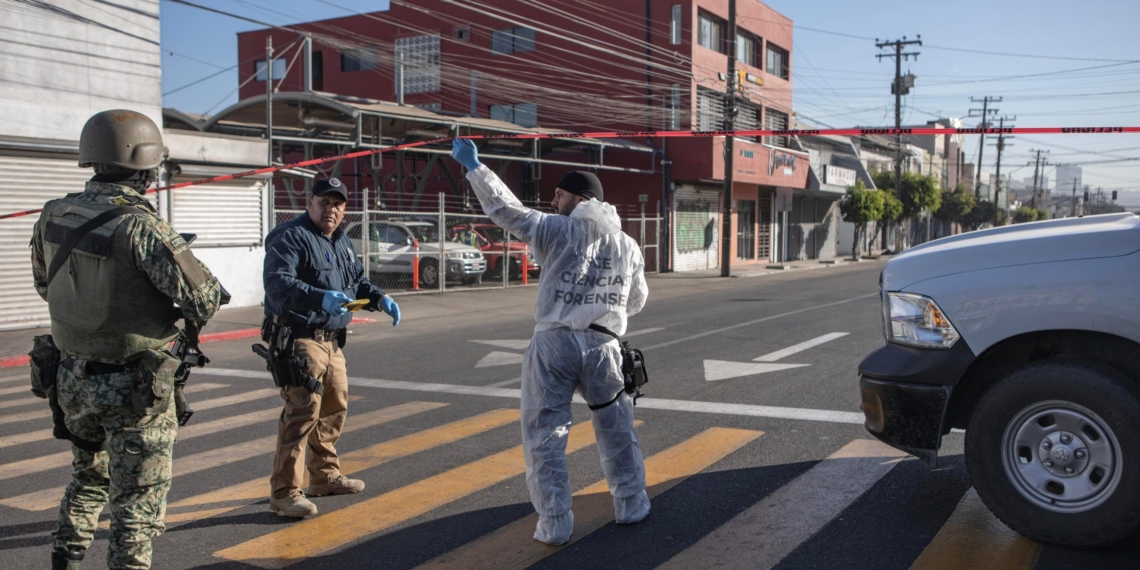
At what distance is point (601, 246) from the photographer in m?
4.45

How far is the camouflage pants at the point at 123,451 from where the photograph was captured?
3.40m

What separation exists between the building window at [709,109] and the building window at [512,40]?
272 inches

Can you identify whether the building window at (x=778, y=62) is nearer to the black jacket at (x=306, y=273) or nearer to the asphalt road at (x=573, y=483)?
the asphalt road at (x=573, y=483)

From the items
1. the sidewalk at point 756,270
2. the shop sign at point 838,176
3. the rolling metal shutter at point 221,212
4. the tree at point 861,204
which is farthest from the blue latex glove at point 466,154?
the tree at point 861,204

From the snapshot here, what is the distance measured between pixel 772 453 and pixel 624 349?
184 cm

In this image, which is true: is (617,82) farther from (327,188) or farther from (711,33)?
(327,188)

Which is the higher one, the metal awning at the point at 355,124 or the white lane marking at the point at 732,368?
the metal awning at the point at 355,124

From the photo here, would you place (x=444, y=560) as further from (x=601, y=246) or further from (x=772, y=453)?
(x=772, y=453)

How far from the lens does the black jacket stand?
4660mm

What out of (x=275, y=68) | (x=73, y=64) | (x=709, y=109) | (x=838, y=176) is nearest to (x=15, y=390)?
(x=73, y=64)

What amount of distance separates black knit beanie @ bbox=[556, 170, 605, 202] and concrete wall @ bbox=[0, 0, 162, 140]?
11.9 metres

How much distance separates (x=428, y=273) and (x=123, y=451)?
17663 millimetres

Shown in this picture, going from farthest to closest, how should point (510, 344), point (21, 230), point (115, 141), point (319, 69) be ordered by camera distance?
1. point (319, 69)
2. point (21, 230)
3. point (510, 344)
4. point (115, 141)

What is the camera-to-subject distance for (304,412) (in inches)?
188
